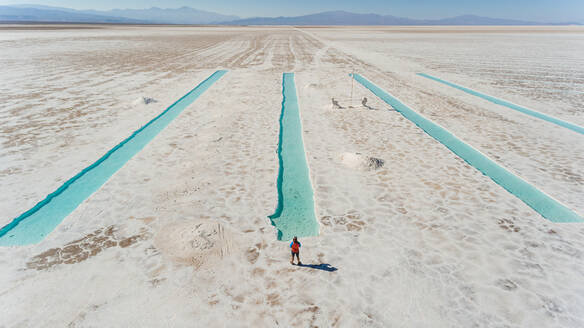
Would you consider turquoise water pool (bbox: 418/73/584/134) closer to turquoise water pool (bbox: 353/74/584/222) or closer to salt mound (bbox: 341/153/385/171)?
turquoise water pool (bbox: 353/74/584/222)

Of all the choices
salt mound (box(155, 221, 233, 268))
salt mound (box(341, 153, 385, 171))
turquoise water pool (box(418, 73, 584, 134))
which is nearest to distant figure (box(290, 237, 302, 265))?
salt mound (box(155, 221, 233, 268))

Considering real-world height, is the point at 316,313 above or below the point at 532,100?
below

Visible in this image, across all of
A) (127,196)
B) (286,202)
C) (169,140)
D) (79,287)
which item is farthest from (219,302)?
(169,140)

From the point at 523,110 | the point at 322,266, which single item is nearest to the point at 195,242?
the point at 322,266

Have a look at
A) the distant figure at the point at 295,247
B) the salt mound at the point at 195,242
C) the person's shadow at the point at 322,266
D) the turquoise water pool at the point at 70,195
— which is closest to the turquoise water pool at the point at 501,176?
the person's shadow at the point at 322,266

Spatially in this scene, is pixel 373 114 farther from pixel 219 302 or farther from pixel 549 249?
pixel 219 302

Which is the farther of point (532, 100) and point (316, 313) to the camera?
point (532, 100)

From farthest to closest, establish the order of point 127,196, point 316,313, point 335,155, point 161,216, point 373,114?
point 373,114 < point 335,155 < point 127,196 < point 161,216 < point 316,313
